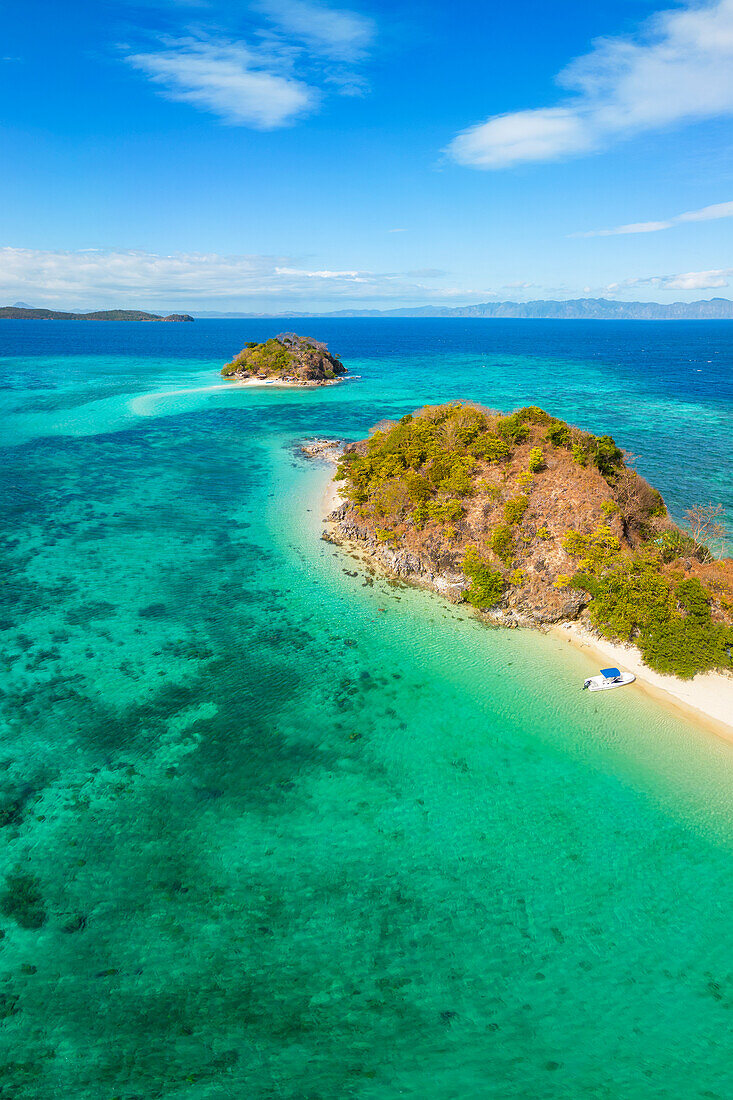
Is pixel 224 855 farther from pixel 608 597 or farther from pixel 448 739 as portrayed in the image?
pixel 608 597

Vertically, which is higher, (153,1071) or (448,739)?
(448,739)

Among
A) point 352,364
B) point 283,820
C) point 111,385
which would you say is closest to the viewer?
point 283,820

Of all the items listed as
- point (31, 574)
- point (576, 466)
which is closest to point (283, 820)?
point (31, 574)

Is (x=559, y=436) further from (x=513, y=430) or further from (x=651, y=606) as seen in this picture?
(x=651, y=606)

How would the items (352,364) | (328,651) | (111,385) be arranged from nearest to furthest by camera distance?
(328,651)
(111,385)
(352,364)

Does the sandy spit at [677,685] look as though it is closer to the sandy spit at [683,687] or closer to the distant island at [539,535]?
the sandy spit at [683,687]

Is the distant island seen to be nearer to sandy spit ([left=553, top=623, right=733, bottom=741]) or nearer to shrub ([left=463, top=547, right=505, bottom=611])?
shrub ([left=463, top=547, right=505, bottom=611])

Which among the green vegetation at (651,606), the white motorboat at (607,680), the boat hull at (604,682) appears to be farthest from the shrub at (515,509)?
the boat hull at (604,682)
